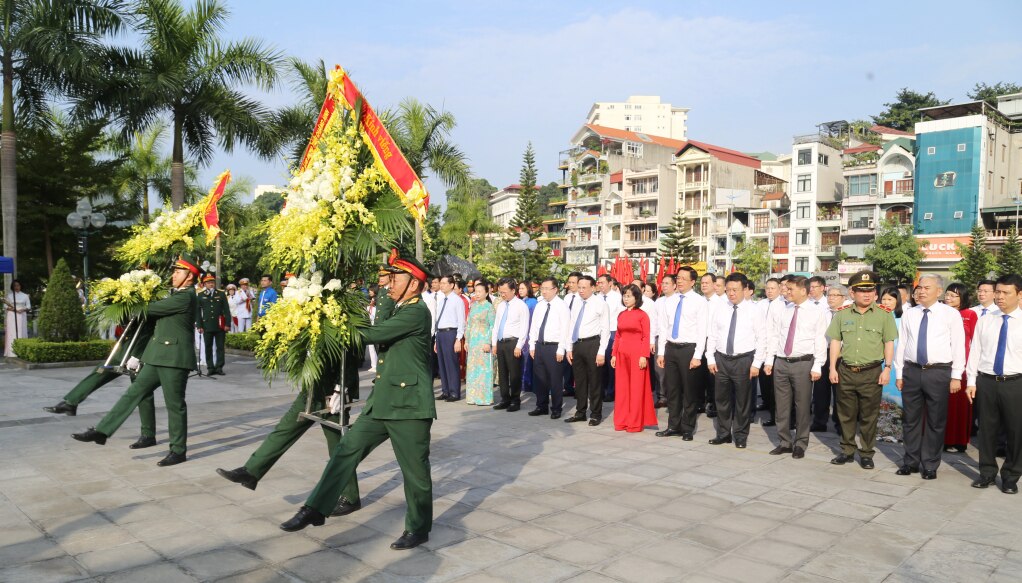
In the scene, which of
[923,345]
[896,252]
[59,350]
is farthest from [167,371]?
[896,252]

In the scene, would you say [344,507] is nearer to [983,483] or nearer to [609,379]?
[983,483]

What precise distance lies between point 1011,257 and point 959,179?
23.7 feet

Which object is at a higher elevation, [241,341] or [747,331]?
[747,331]

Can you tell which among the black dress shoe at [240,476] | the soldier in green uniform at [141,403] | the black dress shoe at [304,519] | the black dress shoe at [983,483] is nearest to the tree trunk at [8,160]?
the soldier in green uniform at [141,403]

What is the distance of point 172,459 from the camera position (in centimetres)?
688

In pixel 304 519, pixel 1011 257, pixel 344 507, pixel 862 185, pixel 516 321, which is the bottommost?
pixel 344 507

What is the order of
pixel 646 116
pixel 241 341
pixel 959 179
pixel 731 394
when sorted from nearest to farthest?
1. pixel 731 394
2. pixel 241 341
3. pixel 959 179
4. pixel 646 116

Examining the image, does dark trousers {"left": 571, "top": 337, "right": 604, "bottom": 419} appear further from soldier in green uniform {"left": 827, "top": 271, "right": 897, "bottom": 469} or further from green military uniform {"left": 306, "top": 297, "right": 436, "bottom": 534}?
green military uniform {"left": 306, "top": 297, "right": 436, "bottom": 534}

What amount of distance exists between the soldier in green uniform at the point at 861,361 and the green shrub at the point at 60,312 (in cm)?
1446

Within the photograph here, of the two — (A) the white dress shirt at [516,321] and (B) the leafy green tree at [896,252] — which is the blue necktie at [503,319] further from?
(B) the leafy green tree at [896,252]

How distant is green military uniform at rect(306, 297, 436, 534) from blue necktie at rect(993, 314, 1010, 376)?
5055mm

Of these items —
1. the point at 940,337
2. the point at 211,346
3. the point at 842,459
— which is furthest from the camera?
the point at 211,346

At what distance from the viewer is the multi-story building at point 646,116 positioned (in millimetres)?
128000

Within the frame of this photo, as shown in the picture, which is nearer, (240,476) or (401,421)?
(401,421)
